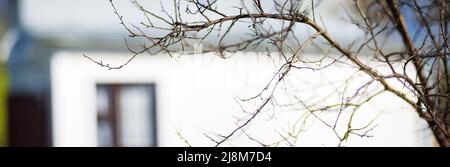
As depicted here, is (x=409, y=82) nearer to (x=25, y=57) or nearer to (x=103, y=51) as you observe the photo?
(x=103, y=51)

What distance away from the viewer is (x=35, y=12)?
7.17 meters

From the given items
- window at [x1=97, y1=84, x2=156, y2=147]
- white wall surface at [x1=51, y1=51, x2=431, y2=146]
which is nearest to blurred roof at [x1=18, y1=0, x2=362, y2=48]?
white wall surface at [x1=51, y1=51, x2=431, y2=146]

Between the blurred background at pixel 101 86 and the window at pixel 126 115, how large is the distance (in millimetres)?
14

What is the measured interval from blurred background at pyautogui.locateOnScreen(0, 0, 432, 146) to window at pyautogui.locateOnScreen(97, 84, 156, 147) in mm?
14

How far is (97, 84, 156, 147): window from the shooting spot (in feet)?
25.3

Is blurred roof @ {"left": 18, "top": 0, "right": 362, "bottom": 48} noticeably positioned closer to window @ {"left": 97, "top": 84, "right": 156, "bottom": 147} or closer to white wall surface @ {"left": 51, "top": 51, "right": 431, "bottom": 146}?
white wall surface @ {"left": 51, "top": 51, "right": 431, "bottom": 146}

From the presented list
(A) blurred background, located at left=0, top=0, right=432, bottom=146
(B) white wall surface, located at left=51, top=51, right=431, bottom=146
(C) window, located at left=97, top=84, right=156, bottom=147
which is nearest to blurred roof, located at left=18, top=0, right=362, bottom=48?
(A) blurred background, located at left=0, top=0, right=432, bottom=146

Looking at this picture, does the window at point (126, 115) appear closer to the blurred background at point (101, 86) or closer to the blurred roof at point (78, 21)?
the blurred background at point (101, 86)

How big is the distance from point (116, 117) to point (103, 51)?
1057 mm

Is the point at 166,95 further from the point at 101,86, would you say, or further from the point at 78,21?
the point at 78,21

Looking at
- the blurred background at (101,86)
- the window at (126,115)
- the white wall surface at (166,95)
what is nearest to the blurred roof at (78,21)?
the blurred background at (101,86)

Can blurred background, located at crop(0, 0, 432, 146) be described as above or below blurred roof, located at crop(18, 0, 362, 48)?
below

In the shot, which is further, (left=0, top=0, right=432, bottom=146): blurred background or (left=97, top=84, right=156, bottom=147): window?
(left=97, top=84, right=156, bottom=147): window

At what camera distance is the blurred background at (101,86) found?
716 centimetres
